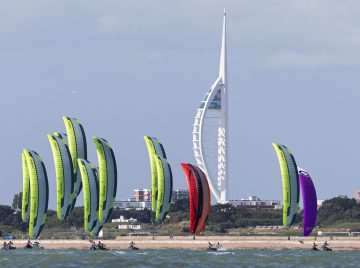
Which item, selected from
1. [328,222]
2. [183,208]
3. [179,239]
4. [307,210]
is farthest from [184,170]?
[183,208]

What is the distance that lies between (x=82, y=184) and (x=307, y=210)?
2563 centimetres

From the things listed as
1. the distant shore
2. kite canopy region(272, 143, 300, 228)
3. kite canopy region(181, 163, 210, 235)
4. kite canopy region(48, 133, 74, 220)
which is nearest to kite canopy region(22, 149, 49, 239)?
kite canopy region(48, 133, 74, 220)

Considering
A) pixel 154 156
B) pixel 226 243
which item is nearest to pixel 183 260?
pixel 154 156

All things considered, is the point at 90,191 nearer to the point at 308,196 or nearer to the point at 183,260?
the point at 308,196

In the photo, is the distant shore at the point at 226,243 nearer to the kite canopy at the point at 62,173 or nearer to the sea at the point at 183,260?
the kite canopy at the point at 62,173

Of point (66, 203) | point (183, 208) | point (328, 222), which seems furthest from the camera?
point (183, 208)

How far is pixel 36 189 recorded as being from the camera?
12638cm

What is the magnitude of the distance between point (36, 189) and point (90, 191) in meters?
5.14

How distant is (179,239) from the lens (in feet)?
467

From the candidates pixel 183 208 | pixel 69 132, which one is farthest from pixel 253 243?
pixel 183 208

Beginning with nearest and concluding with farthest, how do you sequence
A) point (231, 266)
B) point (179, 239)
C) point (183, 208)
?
point (231, 266) → point (179, 239) → point (183, 208)

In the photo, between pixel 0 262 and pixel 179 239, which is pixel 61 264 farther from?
pixel 179 239

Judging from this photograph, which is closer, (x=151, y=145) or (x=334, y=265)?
(x=334, y=265)

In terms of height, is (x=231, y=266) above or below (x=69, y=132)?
below
